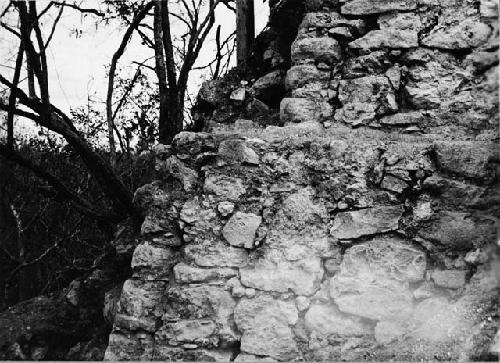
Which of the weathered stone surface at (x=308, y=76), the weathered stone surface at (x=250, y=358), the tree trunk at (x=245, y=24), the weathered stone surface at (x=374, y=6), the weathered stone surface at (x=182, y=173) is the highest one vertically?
the tree trunk at (x=245, y=24)

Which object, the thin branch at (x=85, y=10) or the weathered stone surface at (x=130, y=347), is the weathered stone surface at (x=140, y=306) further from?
the thin branch at (x=85, y=10)

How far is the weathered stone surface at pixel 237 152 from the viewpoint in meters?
3.17

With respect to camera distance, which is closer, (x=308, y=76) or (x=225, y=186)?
(x=225, y=186)

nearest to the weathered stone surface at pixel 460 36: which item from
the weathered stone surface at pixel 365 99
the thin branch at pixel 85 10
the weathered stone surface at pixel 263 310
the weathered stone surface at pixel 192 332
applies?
the weathered stone surface at pixel 365 99

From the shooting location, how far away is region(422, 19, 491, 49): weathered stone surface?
3242mm

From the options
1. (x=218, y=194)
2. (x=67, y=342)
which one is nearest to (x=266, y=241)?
(x=218, y=194)

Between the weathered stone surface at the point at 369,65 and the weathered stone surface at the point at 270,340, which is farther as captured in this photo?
the weathered stone surface at the point at 369,65

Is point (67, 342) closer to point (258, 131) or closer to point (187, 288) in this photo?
point (187, 288)

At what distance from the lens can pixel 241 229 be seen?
10.1 ft

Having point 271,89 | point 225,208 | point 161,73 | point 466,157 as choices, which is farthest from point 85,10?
point 466,157

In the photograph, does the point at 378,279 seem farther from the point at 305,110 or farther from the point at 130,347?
the point at 130,347

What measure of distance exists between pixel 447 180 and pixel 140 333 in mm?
→ 1993

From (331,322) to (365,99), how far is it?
1.44m

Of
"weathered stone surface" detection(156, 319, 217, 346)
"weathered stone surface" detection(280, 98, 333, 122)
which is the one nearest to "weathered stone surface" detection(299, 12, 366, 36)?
"weathered stone surface" detection(280, 98, 333, 122)
